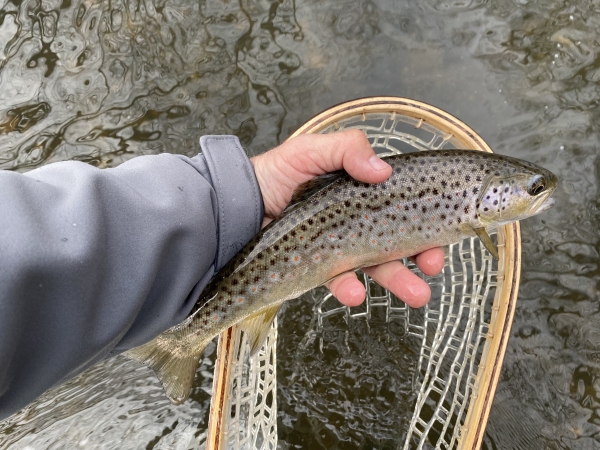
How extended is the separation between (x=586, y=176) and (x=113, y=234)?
131 inches

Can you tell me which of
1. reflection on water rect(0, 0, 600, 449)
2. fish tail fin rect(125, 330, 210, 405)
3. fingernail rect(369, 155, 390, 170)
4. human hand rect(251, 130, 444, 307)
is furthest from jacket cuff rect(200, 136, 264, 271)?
reflection on water rect(0, 0, 600, 449)

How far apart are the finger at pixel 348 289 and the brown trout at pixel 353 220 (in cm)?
20

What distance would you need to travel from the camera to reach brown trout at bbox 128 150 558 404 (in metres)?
2.18

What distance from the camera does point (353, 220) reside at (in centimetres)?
219

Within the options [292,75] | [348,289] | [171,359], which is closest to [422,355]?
[348,289]

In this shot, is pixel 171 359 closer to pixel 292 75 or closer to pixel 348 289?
pixel 348 289

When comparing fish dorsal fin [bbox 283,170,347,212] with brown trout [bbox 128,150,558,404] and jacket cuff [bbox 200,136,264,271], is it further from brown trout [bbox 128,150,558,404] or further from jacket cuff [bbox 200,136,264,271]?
jacket cuff [bbox 200,136,264,271]

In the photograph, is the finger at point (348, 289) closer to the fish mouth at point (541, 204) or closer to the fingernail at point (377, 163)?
the fingernail at point (377, 163)

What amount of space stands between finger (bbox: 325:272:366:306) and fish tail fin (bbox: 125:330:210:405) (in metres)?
0.71

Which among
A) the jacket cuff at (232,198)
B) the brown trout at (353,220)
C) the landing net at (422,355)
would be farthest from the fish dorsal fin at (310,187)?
the landing net at (422,355)

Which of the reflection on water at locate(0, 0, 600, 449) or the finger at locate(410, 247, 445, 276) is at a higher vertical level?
the reflection on water at locate(0, 0, 600, 449)

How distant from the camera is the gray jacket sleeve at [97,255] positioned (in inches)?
54.8

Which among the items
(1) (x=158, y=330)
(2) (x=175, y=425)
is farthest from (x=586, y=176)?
(2) (x=175, y=425)

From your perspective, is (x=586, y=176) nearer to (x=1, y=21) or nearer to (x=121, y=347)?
(x=121, y=347)
